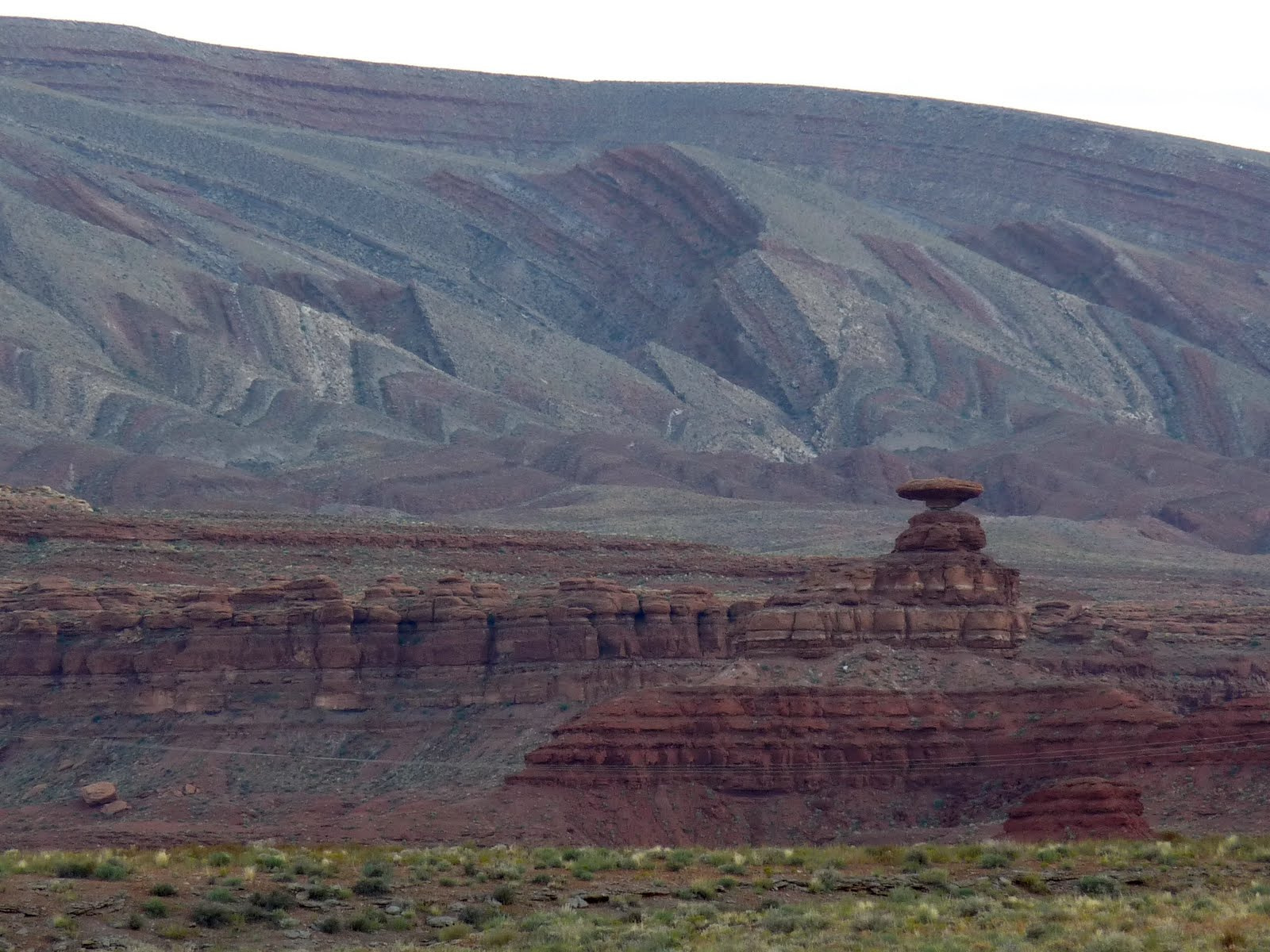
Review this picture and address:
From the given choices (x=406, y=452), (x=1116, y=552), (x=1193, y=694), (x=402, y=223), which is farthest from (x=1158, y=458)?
(x=1193, y=694)

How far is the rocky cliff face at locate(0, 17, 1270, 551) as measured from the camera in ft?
471

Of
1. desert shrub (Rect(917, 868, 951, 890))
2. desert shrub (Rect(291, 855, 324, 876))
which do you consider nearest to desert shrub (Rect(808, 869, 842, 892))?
desert shrub (Rect(917, 868, 951, 890))

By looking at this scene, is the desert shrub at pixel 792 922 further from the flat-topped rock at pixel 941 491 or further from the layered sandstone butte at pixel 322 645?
the layered sandstone butte at pixel 322 645

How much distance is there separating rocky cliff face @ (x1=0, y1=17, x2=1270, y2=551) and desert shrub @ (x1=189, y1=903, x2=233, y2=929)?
90.6 m

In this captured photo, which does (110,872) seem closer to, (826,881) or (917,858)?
(826,881)

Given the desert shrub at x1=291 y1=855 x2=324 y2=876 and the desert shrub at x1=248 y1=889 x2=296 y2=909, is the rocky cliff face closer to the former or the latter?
the desert shrub at x1=291 y1=855 x2=324 y2=876

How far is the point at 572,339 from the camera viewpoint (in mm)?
174875

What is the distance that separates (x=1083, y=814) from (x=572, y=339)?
5114 inches

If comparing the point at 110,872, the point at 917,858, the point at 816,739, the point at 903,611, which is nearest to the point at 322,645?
the point at 903,611

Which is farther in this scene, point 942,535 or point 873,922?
point 942,535

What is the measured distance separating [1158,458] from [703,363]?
3154cm

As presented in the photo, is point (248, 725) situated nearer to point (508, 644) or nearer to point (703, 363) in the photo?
point (508, 644)

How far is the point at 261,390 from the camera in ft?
498

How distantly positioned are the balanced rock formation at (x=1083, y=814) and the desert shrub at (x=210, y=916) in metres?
15.6
